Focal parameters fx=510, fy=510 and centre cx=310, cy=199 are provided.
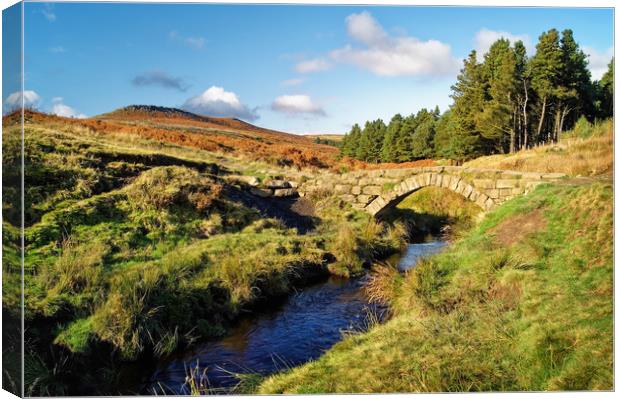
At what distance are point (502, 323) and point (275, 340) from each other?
3870mm

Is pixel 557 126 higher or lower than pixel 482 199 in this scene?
higher

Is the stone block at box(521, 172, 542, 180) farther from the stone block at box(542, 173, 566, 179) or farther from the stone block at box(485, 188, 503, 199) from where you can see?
the stone block at box(485, 188, 503, 199)

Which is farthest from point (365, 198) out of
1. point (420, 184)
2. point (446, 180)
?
point (446, 180)

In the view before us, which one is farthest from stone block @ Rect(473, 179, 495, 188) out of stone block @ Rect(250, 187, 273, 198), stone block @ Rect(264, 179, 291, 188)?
stone block @ Rect(250, 187, 273, 198)

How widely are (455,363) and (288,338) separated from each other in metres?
3.69

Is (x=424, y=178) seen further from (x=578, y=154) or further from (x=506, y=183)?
(x=578, y=154)

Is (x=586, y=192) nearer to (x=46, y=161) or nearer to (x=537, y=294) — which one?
(x=537, y=294)

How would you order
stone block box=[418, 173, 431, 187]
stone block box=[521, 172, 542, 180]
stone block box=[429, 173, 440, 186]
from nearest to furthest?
1. stone block box=[521, 172, 542, 180]
2. stone block box=[429, 173, 440, 186]
3. stone block box=[418, 173, 431, 187]

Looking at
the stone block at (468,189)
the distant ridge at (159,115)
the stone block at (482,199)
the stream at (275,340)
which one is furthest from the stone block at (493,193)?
the distant ridge at (159,115)

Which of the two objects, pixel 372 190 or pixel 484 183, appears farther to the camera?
pixel 372 190

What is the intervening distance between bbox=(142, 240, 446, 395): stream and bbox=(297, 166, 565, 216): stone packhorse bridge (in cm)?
509

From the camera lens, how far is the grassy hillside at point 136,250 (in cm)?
739

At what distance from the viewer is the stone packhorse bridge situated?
14062mm

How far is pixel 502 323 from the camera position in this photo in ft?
21.8
